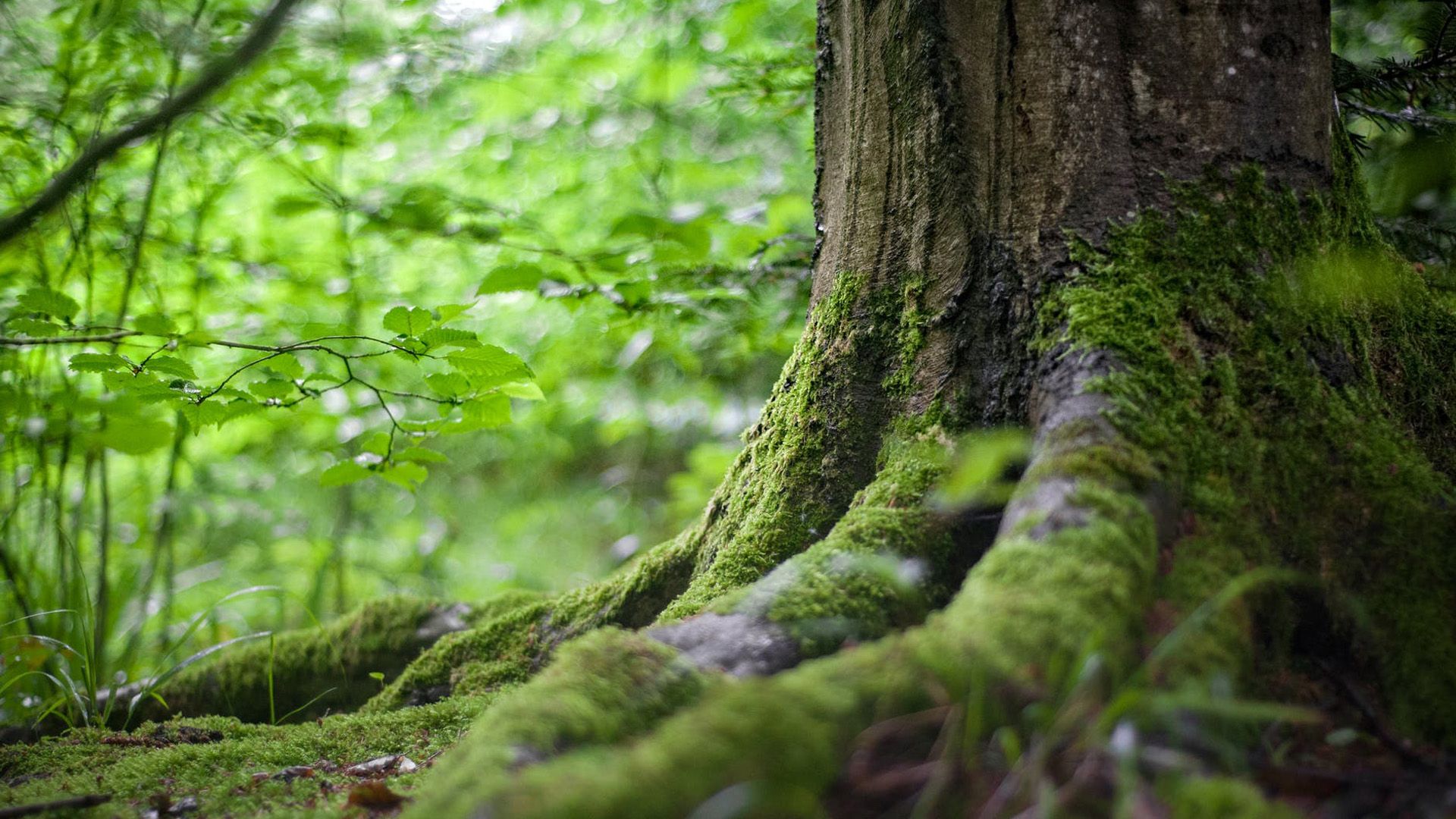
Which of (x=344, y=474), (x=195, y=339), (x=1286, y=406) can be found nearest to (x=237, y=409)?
(x=195, y=339)

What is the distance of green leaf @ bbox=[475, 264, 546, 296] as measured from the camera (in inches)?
84.7

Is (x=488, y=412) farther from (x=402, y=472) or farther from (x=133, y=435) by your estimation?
(x=133, y=435)

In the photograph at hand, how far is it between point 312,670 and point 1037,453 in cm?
261

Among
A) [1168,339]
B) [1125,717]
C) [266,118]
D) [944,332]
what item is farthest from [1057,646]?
[266,118]

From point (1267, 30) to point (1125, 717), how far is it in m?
1.59

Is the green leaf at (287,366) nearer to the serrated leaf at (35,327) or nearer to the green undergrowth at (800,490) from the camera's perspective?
the serrated leaf at (35,327)

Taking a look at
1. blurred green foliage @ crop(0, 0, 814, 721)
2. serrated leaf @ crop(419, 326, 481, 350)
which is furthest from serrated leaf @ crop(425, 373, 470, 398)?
serrated leaf @ crop(419, 326, 481, 350)

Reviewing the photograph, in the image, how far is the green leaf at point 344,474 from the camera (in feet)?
7.34

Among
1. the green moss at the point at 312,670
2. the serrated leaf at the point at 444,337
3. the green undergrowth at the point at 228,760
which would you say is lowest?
the green moss at the point at 312,670

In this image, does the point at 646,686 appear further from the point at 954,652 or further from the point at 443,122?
the point at 443,122

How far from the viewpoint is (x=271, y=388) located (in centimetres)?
202

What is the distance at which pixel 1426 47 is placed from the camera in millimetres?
2111

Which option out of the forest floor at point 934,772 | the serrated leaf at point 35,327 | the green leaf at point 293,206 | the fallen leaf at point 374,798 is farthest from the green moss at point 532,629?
the green leaf at point 293,206

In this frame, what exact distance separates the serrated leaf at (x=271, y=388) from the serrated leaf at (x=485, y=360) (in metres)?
0.51
